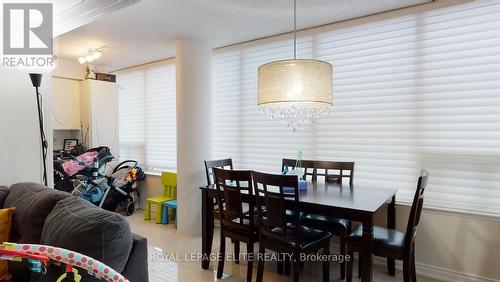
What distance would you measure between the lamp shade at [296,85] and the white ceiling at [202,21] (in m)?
0.79

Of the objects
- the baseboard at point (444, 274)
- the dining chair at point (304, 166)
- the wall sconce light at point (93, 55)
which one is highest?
the wall sconce light at point (93, 55)

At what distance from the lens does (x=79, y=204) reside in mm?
1681

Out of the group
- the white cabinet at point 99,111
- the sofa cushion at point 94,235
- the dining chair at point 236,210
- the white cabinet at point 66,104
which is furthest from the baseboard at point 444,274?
the white cabinet at point 66,104

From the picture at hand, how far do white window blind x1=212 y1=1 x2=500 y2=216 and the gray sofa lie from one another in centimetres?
239

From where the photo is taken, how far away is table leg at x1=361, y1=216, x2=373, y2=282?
201 centimetres

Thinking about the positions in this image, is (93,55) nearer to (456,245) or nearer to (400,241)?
(400,241)

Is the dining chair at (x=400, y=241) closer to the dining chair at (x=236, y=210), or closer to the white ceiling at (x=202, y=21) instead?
the dining chair at (x=236, y=210)

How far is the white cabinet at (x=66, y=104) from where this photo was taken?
4.87 m

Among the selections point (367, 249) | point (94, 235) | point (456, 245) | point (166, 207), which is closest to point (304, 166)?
point (367, 249)

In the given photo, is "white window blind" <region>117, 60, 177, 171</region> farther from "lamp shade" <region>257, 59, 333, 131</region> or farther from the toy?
the toy

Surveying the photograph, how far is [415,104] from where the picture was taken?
9.48ft

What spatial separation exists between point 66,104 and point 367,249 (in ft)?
16.4

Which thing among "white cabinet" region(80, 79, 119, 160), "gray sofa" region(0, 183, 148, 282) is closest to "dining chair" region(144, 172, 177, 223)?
"white cabinet" region(80, 79, 119, 160)

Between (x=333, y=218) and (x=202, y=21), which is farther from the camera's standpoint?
(x=202, y=21)
